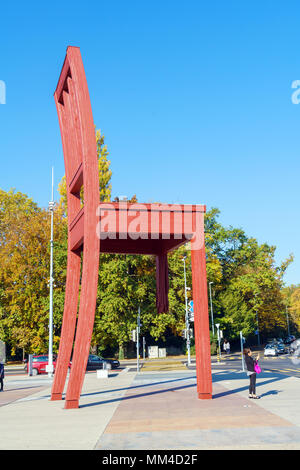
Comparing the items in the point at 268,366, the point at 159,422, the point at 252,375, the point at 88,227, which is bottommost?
the point at 268,366

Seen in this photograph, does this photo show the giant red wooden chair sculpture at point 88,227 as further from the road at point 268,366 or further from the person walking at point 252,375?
the road at point 268,366

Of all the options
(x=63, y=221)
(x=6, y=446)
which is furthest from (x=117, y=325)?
(x=6, y=446)

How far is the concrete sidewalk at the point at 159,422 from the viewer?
7176 millimetres

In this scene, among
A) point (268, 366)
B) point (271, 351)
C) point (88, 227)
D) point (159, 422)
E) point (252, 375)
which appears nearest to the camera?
point (159, 422)

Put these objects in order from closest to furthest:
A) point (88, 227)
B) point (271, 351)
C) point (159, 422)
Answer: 1. point (159, 422)
2. point (88, 227)
3. point (271, 351)

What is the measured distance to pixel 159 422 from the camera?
30.1ft

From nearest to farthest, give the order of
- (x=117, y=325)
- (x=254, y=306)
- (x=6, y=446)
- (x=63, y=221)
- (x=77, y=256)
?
(x=6, y=446)
(x=77, y=256)
(x=117, y=325)
(x=63, y=221)
(x=254, y=306)

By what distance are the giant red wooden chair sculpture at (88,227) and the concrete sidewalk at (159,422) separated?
1034mm

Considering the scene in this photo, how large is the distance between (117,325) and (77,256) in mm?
27663

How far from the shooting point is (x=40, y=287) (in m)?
42.0

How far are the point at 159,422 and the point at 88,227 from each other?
16.6ft

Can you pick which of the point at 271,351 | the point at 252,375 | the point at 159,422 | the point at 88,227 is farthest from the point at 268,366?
the point at 159,422

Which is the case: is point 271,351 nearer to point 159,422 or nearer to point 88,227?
point 88,227
